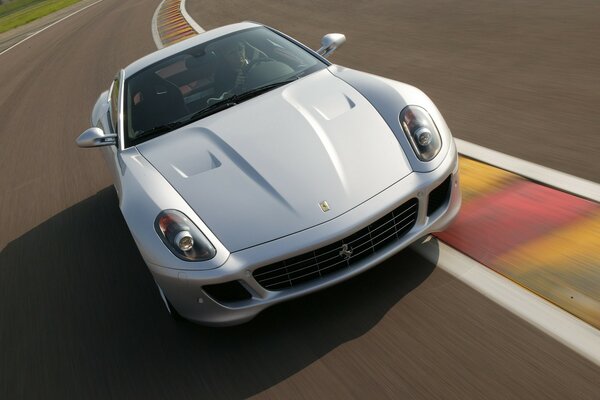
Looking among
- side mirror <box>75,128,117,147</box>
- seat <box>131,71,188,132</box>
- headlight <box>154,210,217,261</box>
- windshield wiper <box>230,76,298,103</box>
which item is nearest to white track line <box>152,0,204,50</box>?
seat <box>131,71,188,132</box>

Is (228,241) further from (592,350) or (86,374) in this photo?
Result: (592,350)

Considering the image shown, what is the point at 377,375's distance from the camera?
295 cm

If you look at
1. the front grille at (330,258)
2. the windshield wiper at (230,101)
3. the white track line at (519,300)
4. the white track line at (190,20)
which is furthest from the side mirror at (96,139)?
the white track line at (190,20)

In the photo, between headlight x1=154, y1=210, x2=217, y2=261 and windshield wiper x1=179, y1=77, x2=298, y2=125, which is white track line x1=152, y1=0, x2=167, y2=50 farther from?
headlight x1=154, y1=210, x2=217, y2=261

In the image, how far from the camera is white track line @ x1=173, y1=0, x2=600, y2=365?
2854 millimetres

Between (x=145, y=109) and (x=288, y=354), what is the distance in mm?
2093

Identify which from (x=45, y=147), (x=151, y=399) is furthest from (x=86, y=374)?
(x=45, y=147)

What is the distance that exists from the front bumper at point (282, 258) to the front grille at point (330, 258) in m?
0.03

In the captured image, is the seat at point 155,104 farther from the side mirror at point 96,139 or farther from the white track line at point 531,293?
the white track line at point 531,293

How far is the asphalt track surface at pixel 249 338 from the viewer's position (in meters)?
2.84

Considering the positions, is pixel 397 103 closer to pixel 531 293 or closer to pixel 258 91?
pixel 258 91

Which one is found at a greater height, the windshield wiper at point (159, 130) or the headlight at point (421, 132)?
the windshield wiper at point (159, 130)

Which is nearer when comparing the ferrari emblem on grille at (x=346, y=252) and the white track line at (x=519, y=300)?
the white track line at (x=519, y=300)

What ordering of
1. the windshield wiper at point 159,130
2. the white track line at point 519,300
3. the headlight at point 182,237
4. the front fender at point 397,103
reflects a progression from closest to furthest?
the white track line at point 519,300, the headlight at point 182,237, the front fender at point 397,103, the windshield wiper at point 159,130
